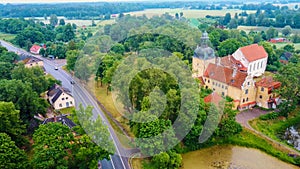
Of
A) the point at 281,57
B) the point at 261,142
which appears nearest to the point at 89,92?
the point at 261,142

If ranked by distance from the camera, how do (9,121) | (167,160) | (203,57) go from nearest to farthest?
(167,160), (9,121), (203,57)

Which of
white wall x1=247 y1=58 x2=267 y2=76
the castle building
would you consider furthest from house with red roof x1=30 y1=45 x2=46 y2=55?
white wall x1=247 y1=58 x2=267 y2=76

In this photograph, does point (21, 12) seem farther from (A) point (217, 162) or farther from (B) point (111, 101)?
(A) point (217, 162)

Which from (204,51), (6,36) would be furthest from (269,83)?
(6,36)


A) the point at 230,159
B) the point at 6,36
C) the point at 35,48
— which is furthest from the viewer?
the point at 6,36

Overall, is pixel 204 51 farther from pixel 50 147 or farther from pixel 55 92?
pixel 50 147

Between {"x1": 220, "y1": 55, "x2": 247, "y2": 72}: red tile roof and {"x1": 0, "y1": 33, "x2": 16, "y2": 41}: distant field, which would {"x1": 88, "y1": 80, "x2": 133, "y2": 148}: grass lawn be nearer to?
{"x1": 220, "y1": 55, "x2": 247, "y2": 72}: red tile roof

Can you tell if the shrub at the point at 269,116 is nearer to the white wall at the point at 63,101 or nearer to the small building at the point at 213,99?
the small building at the point at 213,99
